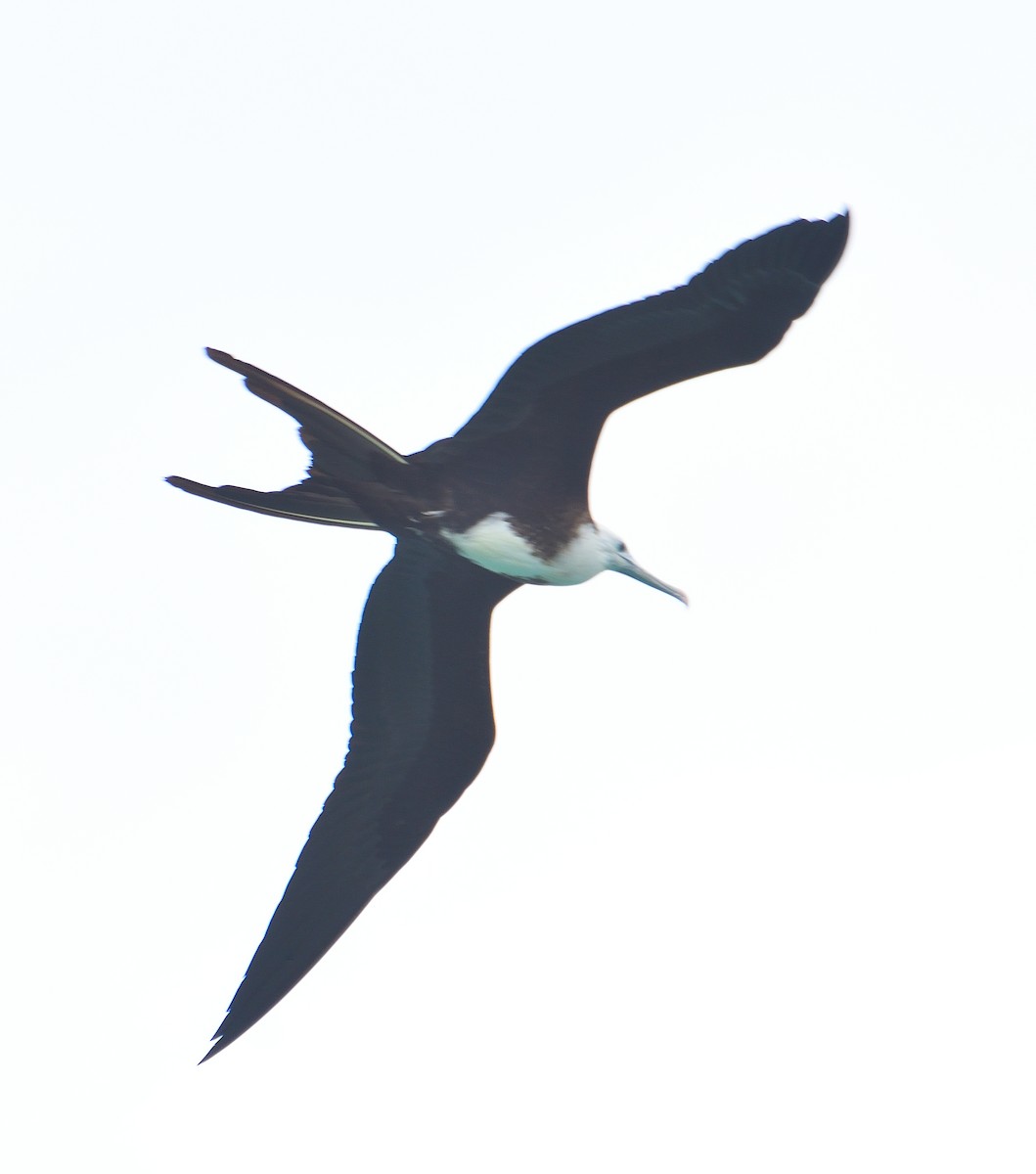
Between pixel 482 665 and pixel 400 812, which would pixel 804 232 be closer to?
pixel 482 665

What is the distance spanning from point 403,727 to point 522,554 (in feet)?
3.45

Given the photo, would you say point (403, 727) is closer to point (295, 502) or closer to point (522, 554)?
point (522, 554)

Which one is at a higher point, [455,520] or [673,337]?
[673,337]

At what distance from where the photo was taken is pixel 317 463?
807 centimetres

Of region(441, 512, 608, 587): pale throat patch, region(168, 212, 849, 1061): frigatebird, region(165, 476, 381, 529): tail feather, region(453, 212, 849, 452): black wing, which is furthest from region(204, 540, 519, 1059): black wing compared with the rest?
region(453, 212, 849, 452): black wing

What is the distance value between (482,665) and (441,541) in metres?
0.78

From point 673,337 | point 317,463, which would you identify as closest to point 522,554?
point 317,463

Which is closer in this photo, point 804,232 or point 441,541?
point 804,232

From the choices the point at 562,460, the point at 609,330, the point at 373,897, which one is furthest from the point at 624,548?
the point at 373,897

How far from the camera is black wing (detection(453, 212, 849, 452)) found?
25.0 ft

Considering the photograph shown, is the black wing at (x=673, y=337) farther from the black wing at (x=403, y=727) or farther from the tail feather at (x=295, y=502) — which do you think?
the black wing at (x=403, y=727)

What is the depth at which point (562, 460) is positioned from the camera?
8.31 metres

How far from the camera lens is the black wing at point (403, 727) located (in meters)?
8.76

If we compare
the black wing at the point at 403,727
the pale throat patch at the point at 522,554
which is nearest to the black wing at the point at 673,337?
the pale throat patch at the point at 522,554
